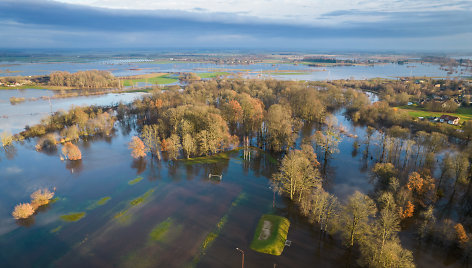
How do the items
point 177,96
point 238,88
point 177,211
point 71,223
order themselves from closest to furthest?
point 71,223, point 177,211, point 177,96, point 238,88

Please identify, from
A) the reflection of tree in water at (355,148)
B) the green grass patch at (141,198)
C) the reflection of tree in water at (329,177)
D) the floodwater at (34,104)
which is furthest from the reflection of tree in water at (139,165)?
the reflection of tree in water at (355,148)

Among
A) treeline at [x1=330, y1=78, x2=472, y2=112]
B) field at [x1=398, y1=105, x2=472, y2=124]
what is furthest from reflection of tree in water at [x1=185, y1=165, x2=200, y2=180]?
treeline at [x1=330, y1=78, x2=472, y2=112]

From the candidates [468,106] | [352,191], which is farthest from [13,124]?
[468,106]

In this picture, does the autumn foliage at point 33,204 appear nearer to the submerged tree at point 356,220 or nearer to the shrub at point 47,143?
the shrub at point 47,143

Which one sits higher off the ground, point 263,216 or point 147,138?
point 147,138

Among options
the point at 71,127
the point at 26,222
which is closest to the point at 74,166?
the point at 26,222

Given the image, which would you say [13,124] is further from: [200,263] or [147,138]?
[200,263]
